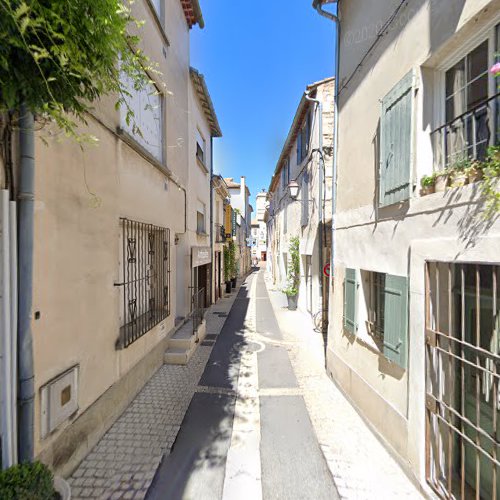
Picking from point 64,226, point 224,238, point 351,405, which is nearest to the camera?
point 64,226

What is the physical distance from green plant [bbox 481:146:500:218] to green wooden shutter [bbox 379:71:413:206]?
943 millimetres

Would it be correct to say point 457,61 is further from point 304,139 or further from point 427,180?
point 304,139

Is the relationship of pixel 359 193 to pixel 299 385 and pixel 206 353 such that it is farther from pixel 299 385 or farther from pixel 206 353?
pixel 206 353

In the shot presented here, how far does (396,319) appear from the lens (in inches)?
139

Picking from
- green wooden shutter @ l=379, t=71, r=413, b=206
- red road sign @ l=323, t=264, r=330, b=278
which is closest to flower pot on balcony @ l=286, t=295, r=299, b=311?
red road sign @ l=323, t=264, r=330, b=278

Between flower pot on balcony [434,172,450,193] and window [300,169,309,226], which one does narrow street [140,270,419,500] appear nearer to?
flower pot on balcony [434,172,450,193]

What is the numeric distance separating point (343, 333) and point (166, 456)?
3529 millimetres

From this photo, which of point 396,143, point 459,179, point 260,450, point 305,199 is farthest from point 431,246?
point 305,199

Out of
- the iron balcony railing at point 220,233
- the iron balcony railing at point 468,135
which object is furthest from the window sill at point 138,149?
the iron balcony railing at point 220,233

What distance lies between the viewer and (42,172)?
2604 mm

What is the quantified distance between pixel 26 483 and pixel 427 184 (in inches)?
179

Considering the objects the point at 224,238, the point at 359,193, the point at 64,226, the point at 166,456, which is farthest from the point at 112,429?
the point at 224,238

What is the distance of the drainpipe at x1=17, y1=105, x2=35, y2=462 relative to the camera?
2.33 metres

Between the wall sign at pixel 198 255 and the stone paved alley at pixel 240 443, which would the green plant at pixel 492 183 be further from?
the wall sign at pixel 198 255
